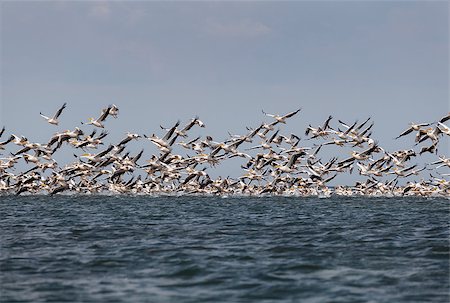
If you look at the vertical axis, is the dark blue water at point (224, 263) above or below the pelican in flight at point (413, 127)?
below

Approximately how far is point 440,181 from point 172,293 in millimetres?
66045

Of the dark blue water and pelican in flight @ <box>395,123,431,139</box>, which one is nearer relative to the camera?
the dark blue water

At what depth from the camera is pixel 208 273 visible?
648 inches

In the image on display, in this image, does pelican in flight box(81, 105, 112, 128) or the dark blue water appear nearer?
the dark blue water

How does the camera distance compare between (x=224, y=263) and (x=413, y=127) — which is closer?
(x=224, y=263)

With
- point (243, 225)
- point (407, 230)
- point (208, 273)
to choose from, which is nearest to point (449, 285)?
point (208, 273)

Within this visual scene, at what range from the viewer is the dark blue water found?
562 inches

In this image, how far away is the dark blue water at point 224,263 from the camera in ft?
46.8

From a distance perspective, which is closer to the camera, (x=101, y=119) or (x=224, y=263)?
(x=224, y=263)

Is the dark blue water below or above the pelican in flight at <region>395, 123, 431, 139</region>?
below

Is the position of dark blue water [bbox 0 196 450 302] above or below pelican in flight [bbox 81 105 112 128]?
below

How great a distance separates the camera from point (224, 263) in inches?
707

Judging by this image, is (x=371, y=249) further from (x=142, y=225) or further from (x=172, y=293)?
(x=142, y=225)

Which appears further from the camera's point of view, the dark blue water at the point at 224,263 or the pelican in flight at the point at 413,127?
the pelican in flight at the point at 413,127
